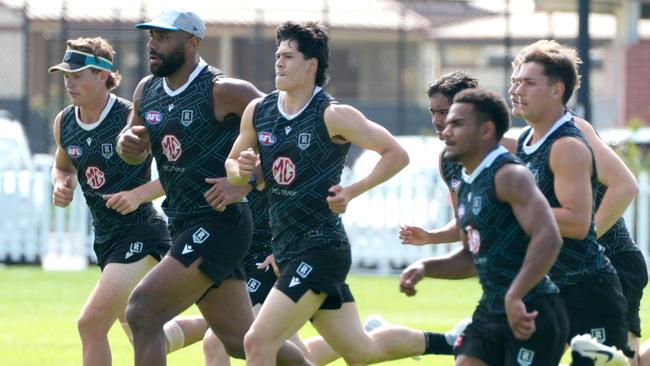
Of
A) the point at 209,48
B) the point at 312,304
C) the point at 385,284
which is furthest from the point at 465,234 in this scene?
the point at 209,48

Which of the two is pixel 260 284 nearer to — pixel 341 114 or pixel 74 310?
pixel 341 114

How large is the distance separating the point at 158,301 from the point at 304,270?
2.84ft

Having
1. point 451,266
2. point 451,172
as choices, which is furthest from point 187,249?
point 451,266

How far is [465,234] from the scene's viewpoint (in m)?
6.95

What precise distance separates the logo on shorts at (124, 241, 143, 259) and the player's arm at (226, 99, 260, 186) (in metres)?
1.00

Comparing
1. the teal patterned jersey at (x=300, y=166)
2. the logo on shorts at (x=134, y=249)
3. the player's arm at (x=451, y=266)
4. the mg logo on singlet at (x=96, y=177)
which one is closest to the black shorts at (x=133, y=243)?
the logo on shorts at (x=134, y=249)

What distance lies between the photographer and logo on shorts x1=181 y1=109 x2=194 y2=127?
8.73m

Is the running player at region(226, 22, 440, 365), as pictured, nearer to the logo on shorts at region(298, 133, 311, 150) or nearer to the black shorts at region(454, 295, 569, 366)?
the logo on shorts at region(298, 133, 311, 150)

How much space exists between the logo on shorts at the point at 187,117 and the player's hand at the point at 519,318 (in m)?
2.82

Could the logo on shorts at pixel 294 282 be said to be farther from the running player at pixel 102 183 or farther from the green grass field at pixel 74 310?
the green grass field at pixel 74 310

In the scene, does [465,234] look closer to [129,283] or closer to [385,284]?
[129,283]

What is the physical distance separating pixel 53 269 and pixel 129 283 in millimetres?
11454

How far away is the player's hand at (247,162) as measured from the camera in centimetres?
796

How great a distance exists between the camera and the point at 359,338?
8320 mm
